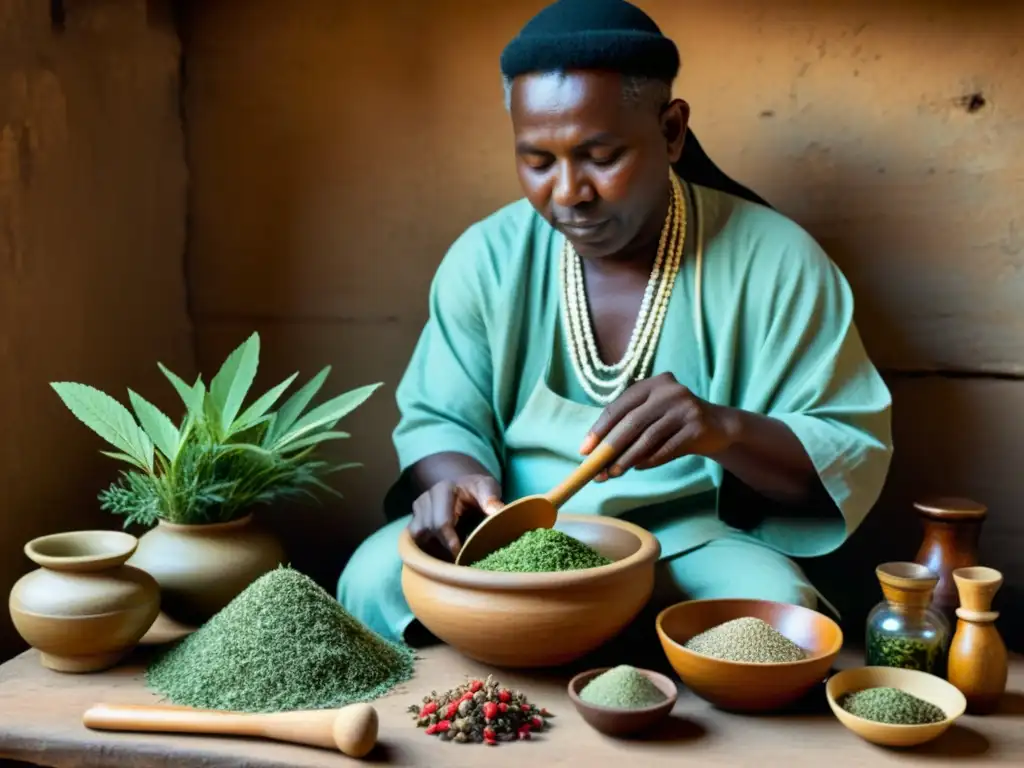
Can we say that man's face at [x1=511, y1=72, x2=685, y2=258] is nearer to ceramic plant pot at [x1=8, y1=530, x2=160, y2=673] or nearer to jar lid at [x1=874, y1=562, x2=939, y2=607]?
jar lid at [x1=874, y1=562, x2=939, y2=607]

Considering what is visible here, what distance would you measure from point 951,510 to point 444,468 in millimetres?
818

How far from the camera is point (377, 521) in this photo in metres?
2.48

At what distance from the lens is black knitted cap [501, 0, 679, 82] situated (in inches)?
65.8

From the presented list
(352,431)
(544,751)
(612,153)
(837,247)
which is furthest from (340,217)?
(544,751)

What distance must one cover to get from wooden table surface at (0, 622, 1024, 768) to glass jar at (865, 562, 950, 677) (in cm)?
10

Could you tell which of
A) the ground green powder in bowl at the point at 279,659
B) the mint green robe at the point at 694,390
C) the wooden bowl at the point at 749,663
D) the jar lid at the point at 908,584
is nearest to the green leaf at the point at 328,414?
the mint green robe at the point at 694,390

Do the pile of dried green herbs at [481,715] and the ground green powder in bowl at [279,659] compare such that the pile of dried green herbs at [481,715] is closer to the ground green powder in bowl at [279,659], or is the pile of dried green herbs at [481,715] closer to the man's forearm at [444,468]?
the ground green powder in bowl at [279,659]

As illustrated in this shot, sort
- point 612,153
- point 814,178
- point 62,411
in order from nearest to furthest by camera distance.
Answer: point 612,153 < point 62,411 < point 814,178

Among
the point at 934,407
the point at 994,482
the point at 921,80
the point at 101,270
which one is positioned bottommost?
the point at 994,482

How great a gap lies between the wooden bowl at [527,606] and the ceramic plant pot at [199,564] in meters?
0.35

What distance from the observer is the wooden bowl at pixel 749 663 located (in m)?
1.44

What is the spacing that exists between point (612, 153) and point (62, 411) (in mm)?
1111

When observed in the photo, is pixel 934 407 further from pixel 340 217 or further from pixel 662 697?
pixel 340 217

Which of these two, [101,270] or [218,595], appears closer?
[218,595]
